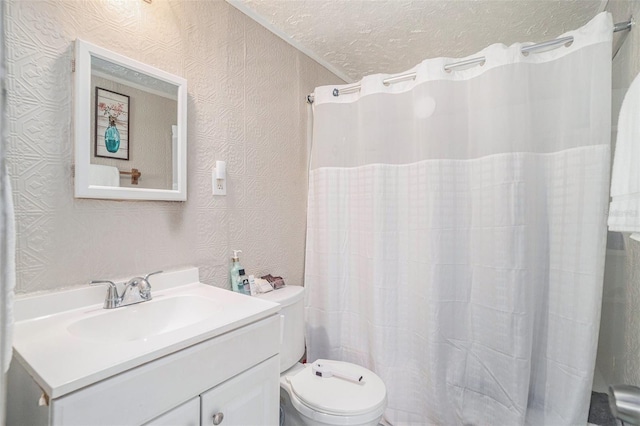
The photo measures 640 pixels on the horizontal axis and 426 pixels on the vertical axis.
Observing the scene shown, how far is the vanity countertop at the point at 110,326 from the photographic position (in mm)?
668

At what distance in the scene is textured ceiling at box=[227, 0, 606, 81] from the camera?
1503mm

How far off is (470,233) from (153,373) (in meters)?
1.41

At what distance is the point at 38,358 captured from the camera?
2.31ft

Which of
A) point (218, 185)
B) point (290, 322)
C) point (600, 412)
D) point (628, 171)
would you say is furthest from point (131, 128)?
point (600, 412)

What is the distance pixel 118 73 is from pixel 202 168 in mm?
460

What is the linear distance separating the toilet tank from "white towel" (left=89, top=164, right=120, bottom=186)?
31.3 inches

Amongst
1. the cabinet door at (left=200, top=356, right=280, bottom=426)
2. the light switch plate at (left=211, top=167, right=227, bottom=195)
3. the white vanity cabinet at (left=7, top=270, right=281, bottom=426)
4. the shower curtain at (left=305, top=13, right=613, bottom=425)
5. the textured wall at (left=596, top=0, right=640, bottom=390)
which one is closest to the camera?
the white vanity cabinet at (left=7, top=270, right=281, bottom=426)

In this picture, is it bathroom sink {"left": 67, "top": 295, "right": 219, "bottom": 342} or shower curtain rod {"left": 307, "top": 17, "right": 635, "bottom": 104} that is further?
shower curtain rod {"left": 307, "top": 17, "right": 635, "bottom": 104}

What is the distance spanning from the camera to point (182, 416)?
2.61 ft

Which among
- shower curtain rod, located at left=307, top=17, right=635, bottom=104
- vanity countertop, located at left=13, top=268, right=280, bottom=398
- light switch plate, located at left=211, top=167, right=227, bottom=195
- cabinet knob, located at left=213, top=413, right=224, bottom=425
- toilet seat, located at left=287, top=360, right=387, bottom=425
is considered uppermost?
shower curtain rod, located at left=307, top=17, right=635, bottom=104

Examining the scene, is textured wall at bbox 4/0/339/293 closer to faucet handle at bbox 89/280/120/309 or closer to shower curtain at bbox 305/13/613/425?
faucet handle at bbox 89/280/120/309

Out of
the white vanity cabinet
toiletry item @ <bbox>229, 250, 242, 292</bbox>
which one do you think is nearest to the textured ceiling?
toiletry item @ <bbox>229, 250, 242, 292</bbox>

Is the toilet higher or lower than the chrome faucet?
lower

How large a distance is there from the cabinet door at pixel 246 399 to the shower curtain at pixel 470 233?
0.77 metres
